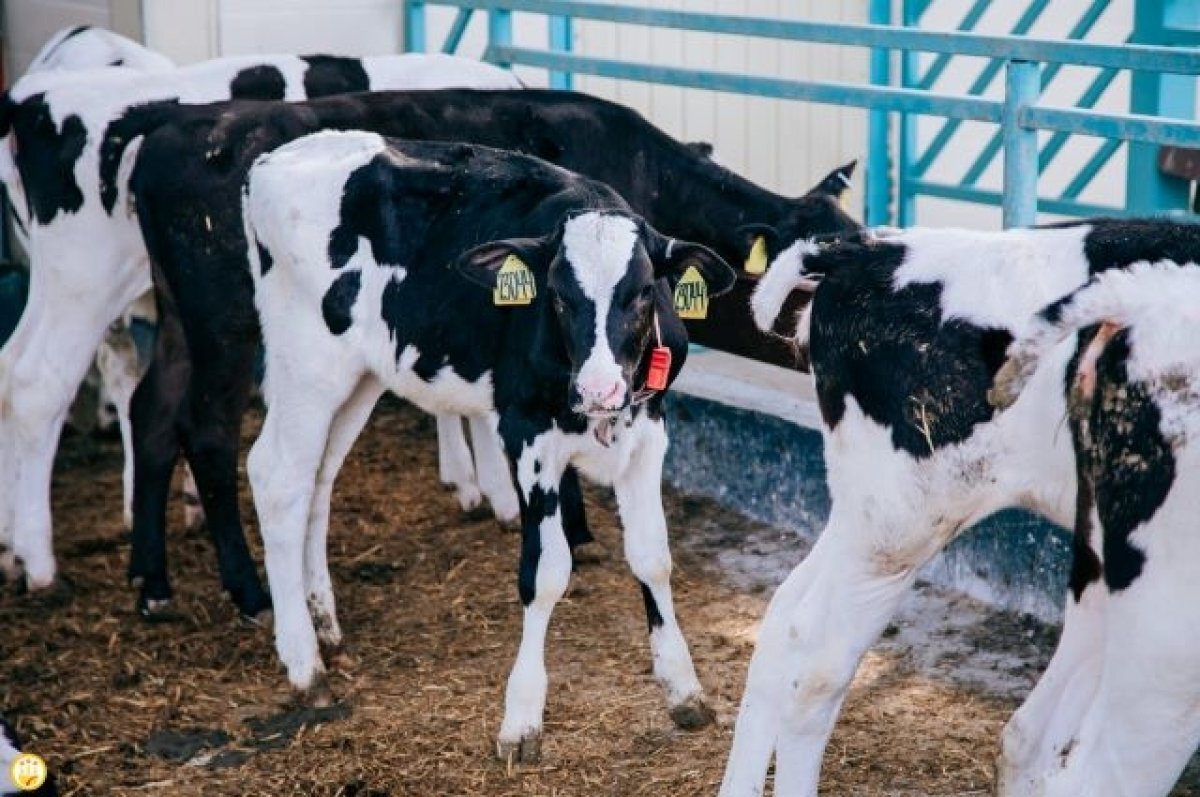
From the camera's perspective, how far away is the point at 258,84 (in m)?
8.58

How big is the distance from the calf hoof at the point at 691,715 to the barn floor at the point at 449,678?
51 mm

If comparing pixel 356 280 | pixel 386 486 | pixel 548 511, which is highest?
pixel 356 280

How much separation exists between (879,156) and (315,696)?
543 cm

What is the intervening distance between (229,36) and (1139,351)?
682cm

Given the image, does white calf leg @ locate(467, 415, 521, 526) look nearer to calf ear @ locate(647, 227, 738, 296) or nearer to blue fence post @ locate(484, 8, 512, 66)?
blue fence post @ locate(484, 8, 512, 66)

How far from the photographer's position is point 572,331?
5.95 m

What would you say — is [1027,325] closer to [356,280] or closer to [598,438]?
[598,438]

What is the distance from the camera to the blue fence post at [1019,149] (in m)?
6.94

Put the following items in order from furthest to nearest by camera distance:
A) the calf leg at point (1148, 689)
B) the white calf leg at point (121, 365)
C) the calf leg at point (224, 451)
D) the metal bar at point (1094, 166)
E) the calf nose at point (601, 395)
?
the metal bar at point (1094, 166) → the white calf leg at point (121, 365) → the calf leg at point (224, 451) → the calf nose at point (601, 395) → the calf leg at point (1148, 689)

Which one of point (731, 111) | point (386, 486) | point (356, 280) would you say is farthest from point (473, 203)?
point (731, 111)

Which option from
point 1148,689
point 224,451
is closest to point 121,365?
point 224,451

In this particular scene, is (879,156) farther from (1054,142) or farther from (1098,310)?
(1098,310)

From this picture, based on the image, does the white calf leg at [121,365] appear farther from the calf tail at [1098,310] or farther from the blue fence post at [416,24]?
the calf tail at [1098,310]

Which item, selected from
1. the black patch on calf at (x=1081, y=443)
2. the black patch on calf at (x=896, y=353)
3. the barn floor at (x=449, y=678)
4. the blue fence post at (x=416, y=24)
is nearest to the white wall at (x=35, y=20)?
the blue fence post at (x=416, y=24)
